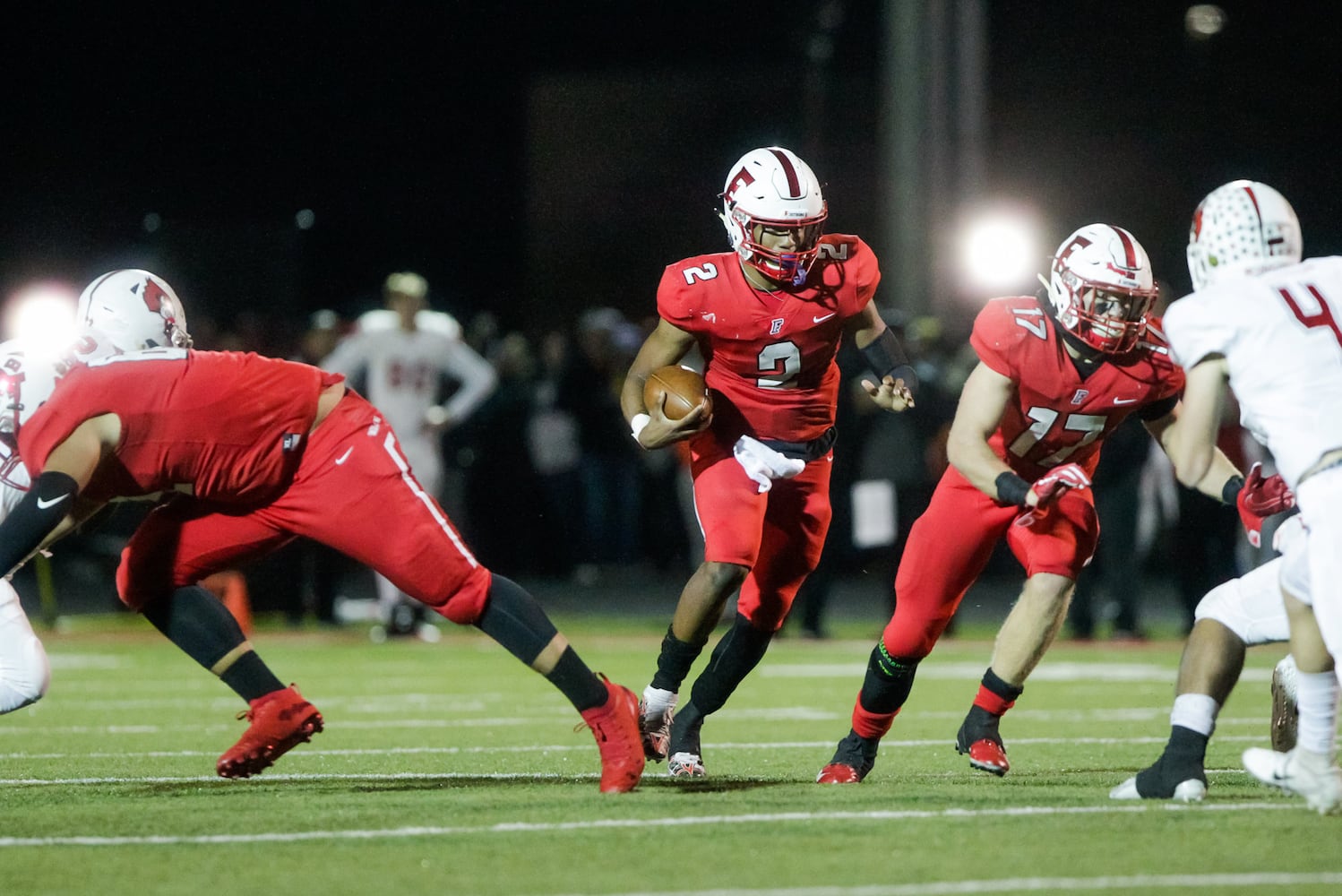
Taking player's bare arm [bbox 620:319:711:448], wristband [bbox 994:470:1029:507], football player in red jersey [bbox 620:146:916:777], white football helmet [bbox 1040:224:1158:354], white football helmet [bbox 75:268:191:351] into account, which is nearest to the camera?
wristband [bbox 994:470:1029:507]

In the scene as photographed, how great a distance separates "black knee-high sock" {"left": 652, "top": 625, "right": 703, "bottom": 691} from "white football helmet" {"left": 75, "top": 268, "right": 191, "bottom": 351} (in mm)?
1745

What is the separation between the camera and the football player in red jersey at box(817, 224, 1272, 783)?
5633 millimetres

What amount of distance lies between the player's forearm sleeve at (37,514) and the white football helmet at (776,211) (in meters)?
2.21

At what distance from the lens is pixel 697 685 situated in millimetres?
6070

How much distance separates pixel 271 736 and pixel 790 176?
7.60ft

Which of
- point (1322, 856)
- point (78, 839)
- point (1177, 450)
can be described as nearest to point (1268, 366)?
point (1177, 450)

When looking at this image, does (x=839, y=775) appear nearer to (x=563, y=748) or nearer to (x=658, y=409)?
(x=658, y=409)

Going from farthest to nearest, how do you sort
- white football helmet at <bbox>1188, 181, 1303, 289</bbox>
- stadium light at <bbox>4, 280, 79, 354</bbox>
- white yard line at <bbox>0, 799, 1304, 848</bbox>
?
1. stadium light at <bbox>4, 280, 79, 354</bbox>
2. white football helmet at <bbox>1188, 181, 1303, 289</bbox>
3. white yard line at <bbox>0, 799, 1304, 848</bbox>

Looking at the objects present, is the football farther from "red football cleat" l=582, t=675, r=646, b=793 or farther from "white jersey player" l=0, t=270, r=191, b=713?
"white jersey player" l=0, t=270, r=191, b=713

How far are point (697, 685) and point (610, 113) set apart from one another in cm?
1730

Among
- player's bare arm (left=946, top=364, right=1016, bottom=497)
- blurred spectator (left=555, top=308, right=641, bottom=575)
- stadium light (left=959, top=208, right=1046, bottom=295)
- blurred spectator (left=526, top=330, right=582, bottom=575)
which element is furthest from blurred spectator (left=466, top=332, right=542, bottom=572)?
player's bare arm (left=946, top=364, right=1016, bottom=497)

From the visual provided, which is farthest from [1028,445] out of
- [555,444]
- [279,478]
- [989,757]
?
[555,444]

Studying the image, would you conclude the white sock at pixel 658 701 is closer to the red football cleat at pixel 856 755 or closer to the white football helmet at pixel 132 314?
the red football cleat at pixel 856 755

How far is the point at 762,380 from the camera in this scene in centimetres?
608
